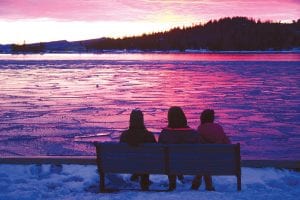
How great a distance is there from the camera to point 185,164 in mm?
6012

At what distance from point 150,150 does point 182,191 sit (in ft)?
2.20

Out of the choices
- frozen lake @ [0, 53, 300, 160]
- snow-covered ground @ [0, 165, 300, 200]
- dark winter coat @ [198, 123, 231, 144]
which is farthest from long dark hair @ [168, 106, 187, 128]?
frozen lake @ [0, 53, 300, 160]

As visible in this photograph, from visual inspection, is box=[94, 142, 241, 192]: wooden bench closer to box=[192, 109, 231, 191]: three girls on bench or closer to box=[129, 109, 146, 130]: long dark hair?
box=[129, 109, 146, 130]: long dark hair

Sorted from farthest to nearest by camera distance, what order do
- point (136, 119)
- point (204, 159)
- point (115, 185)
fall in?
point (115, 185), point (136, 119), point (204, 159)

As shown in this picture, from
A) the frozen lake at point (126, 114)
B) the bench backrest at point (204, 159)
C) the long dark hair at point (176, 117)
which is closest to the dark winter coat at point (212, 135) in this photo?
the long dark hair at point (176, 117)

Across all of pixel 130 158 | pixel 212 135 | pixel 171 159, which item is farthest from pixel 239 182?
pixel 130 158

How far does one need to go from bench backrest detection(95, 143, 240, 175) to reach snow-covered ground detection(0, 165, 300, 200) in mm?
286

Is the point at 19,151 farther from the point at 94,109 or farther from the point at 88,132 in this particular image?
the point at 94,109

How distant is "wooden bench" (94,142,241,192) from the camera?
589 cm

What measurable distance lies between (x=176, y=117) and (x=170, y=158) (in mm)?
521

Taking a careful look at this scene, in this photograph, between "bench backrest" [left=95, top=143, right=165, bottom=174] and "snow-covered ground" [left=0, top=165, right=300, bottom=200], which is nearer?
"snow-covered ground" [left=0, top=165, right=300, bottom=200]

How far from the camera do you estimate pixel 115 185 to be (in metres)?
6.80

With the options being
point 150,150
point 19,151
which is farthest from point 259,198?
point 19,151

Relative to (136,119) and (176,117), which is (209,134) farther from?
(136,119)
